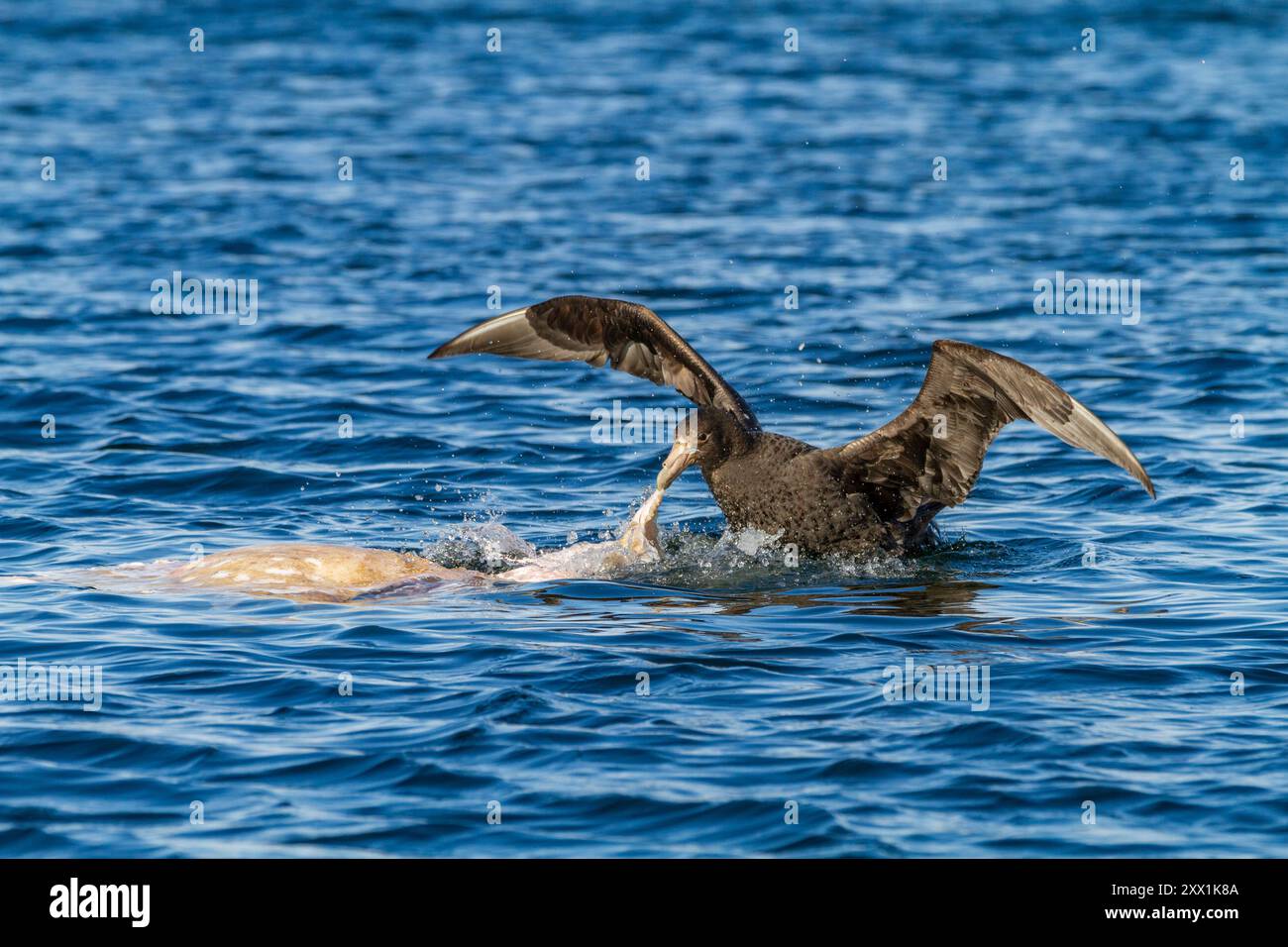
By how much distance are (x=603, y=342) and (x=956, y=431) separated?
284cm

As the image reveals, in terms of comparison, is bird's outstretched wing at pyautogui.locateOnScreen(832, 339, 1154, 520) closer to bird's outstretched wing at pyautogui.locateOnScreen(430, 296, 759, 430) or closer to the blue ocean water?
the blue ocean water

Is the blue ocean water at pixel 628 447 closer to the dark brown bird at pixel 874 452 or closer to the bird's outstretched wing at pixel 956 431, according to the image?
the dark brown bird at pixel 874 452

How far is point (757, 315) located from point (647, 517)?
8.47m

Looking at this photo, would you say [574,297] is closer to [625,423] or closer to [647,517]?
[647,517]

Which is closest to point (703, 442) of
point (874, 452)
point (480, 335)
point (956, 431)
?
point (874, 452)

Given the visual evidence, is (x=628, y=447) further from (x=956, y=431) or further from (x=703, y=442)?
(x=956, y=431)

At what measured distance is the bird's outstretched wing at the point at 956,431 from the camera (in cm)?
1068

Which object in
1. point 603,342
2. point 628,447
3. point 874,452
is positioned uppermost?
point 603,342

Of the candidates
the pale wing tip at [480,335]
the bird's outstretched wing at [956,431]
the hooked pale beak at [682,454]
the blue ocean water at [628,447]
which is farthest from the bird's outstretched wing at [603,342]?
the blue ocean water at [628,447]

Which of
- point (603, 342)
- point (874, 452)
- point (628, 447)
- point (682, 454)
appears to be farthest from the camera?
point (628, 447)

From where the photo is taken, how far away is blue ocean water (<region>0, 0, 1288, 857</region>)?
25.2ft

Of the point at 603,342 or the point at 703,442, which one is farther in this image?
the point at 603,342

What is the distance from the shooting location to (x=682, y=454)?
11320 mm
